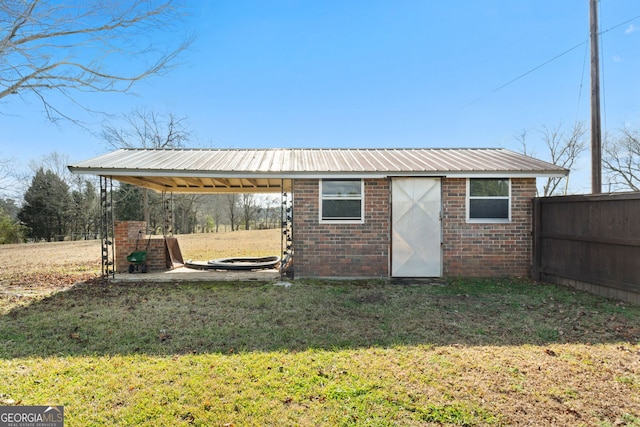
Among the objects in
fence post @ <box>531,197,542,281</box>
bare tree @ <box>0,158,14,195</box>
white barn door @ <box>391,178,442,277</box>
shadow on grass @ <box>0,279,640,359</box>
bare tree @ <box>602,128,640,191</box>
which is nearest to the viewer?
shadow on grass @ <box>0,279,640,359</box>

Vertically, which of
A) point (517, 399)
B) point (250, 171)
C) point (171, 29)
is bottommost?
point (517, 399)

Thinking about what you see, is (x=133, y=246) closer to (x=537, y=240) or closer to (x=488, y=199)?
(x=488, y=199)

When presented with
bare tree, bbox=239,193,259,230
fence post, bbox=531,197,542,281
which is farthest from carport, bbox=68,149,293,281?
bare tree, bbox=239,193,259,230

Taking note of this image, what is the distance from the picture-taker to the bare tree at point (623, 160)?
21.8 meters

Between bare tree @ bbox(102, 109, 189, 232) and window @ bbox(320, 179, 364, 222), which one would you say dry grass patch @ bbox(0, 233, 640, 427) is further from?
bare tree @ bbox(102, 109, 189, 232)

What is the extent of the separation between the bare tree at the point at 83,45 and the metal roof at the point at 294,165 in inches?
90.3

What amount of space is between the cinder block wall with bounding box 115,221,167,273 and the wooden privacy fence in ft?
33.4

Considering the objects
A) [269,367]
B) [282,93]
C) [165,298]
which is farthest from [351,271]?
[282,93]

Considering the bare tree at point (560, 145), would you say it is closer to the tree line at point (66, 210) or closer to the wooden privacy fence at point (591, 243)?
the wooden privacy fence at point (591, 243)

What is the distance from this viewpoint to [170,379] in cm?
318

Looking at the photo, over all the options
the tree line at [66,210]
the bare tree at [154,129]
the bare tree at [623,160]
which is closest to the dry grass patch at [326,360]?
the bare tree at [154,129]

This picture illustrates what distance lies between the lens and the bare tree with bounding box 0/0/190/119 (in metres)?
8.01

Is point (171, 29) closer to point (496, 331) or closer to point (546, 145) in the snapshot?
point (496, 331)

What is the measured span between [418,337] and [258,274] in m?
5.22
